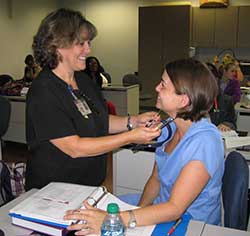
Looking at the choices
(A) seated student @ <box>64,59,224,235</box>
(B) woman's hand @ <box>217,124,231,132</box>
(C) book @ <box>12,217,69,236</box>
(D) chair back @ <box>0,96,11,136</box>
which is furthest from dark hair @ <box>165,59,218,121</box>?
(D) chair back @ <box>0,96,11,136</box>

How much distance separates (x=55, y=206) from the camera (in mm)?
1343

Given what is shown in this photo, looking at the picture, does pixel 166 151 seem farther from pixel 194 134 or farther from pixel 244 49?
pixel 244 49

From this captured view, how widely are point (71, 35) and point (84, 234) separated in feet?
3.05

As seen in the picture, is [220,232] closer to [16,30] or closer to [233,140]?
[233,140]

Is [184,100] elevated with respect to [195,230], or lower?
elevated

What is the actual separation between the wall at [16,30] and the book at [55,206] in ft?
21.6

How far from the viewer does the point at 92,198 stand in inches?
55.1

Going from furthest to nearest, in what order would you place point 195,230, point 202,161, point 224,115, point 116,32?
1. point 116,32
2. point 224,115
3. point 202,161
4. point 195,230

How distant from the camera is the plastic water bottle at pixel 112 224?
118 cm

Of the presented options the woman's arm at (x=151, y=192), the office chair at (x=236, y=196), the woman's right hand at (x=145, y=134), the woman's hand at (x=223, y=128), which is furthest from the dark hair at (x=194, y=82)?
the woman's hand at (x=223, y=128)

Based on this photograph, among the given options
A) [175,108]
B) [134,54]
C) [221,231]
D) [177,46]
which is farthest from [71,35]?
[134,54]

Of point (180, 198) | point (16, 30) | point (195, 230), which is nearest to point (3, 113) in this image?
point (180, 198)

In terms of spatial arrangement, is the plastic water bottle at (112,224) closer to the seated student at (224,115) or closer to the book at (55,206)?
the book at (55,206)

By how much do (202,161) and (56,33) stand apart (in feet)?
2.89
